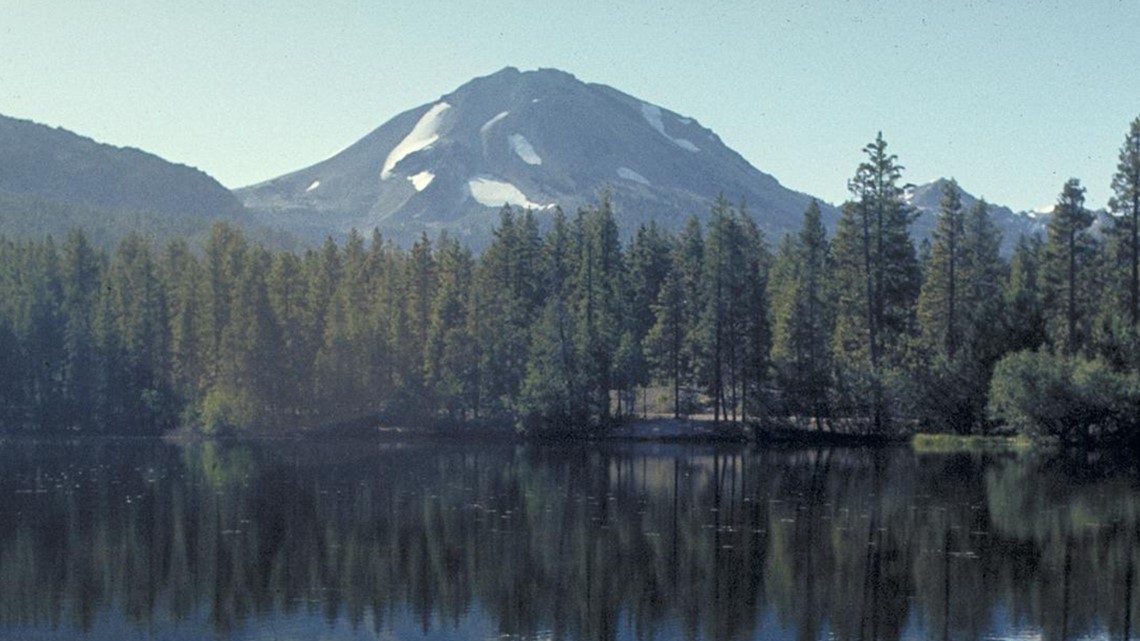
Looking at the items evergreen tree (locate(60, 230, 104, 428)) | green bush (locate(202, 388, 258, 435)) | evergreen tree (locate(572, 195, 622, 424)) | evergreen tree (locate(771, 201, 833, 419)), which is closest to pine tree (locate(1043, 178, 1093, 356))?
evergreen tree (locate(771, 201, 833, 419))

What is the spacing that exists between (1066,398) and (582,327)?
3445cm

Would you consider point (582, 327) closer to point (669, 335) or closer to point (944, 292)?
point (669, 335)

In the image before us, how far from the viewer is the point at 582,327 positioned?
323 ft

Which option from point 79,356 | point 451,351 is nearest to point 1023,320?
point 451,351

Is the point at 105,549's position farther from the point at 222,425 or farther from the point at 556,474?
the point at 222,425

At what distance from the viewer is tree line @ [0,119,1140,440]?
87938 millimetres

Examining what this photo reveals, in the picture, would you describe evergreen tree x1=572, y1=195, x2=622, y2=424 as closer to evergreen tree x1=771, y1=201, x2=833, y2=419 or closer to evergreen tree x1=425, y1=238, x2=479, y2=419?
evergreen tree x1=425, y1=238, x2=479, y2=419

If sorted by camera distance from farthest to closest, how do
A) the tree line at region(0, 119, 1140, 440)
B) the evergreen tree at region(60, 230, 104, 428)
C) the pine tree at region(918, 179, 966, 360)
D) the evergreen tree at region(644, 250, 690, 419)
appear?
1. the evergreen tree at region(60, 230, 104, 428)
2. the evergreen tree at region(644, 250, 690, 419)
3. the pine tree at region(918, 179, 966, 360)
4. the tree line at region(0, 119, 1140, 440)

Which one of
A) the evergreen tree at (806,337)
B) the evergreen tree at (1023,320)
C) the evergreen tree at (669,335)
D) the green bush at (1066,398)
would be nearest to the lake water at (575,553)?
the green bush at (1066,398)

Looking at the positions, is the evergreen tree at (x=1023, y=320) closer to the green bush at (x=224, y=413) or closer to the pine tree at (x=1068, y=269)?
the pine tree at (x=1068, y=269)

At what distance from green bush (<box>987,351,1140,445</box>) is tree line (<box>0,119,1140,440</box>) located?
0.75 feet

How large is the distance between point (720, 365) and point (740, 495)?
1513 inches

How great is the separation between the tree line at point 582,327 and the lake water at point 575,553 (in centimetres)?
2027

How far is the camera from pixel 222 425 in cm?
10288
